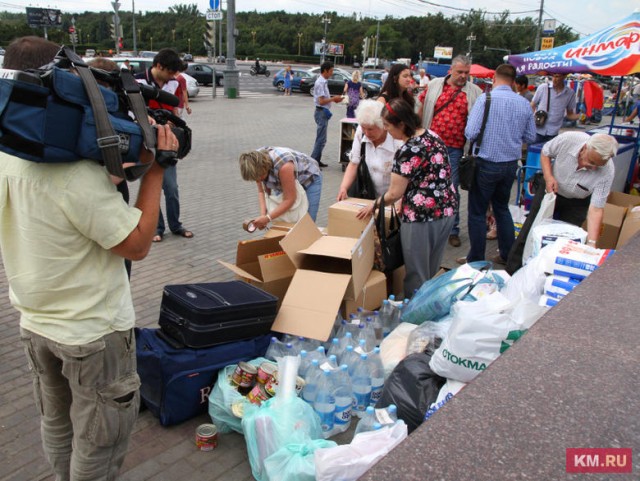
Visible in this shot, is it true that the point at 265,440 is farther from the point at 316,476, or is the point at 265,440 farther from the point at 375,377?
the point at 375,377

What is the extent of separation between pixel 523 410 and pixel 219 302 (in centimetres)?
180

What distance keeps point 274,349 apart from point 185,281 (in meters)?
1.88

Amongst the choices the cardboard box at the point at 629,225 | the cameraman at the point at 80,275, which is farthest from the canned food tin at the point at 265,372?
the cardboard box at the point at 629,225

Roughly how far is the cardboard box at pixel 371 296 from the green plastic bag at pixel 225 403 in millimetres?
1101

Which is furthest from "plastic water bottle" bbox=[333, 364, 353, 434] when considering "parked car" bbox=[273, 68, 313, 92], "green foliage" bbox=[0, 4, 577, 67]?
"green foliage" bbox=[0, 4, 577, 67]

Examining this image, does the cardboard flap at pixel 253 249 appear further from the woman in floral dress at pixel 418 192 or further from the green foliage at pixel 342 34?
the green foliage at pixel 342 34

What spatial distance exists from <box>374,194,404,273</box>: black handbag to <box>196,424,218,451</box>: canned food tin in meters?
1.89

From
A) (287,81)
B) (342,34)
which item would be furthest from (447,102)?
(342,34)

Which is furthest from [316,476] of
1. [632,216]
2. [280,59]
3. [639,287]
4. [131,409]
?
[280,59]

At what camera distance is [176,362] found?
284 cm

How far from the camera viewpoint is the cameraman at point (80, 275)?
163 cm

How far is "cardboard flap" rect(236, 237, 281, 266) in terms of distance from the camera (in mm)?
3875

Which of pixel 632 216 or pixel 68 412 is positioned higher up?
pixel 632 216

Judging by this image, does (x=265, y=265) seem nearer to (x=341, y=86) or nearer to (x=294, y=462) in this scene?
(x=294, y=462)
